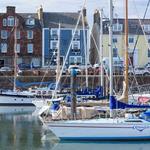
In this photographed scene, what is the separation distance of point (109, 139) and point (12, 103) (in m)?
27.9

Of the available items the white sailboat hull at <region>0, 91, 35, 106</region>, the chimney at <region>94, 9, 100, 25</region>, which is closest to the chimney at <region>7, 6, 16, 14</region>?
the chimney at <region>94, 9, 100, 25</region>

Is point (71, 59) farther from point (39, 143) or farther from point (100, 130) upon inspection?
point (100, 130)

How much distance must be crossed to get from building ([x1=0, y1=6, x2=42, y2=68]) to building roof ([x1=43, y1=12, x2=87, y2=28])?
144 centimetres

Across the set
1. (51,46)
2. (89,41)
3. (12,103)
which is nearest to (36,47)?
(51,46)

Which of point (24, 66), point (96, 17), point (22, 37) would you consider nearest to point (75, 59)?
point (24, 66)

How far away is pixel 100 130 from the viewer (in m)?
26.6

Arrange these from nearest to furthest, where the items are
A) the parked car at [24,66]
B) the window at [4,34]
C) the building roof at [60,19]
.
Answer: the parked car at [24,66]
the window at [4,34]
the building roof at [60,19]

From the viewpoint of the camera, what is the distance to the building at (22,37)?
7994 cm

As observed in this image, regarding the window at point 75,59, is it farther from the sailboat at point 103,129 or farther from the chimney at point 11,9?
the sailboat at point 103,129

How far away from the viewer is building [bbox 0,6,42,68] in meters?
79.9

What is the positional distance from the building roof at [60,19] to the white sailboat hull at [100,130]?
5395 centimetres

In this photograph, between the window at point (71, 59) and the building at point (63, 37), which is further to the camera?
the building at point (63, 37)

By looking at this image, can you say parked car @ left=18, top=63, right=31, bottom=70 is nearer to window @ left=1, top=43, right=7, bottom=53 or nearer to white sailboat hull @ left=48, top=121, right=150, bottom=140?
window @ left=1, top=43, right=7, bottom=53

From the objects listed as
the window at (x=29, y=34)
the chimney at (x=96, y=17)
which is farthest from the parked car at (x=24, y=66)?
the chimney at (x=96, y=17)
